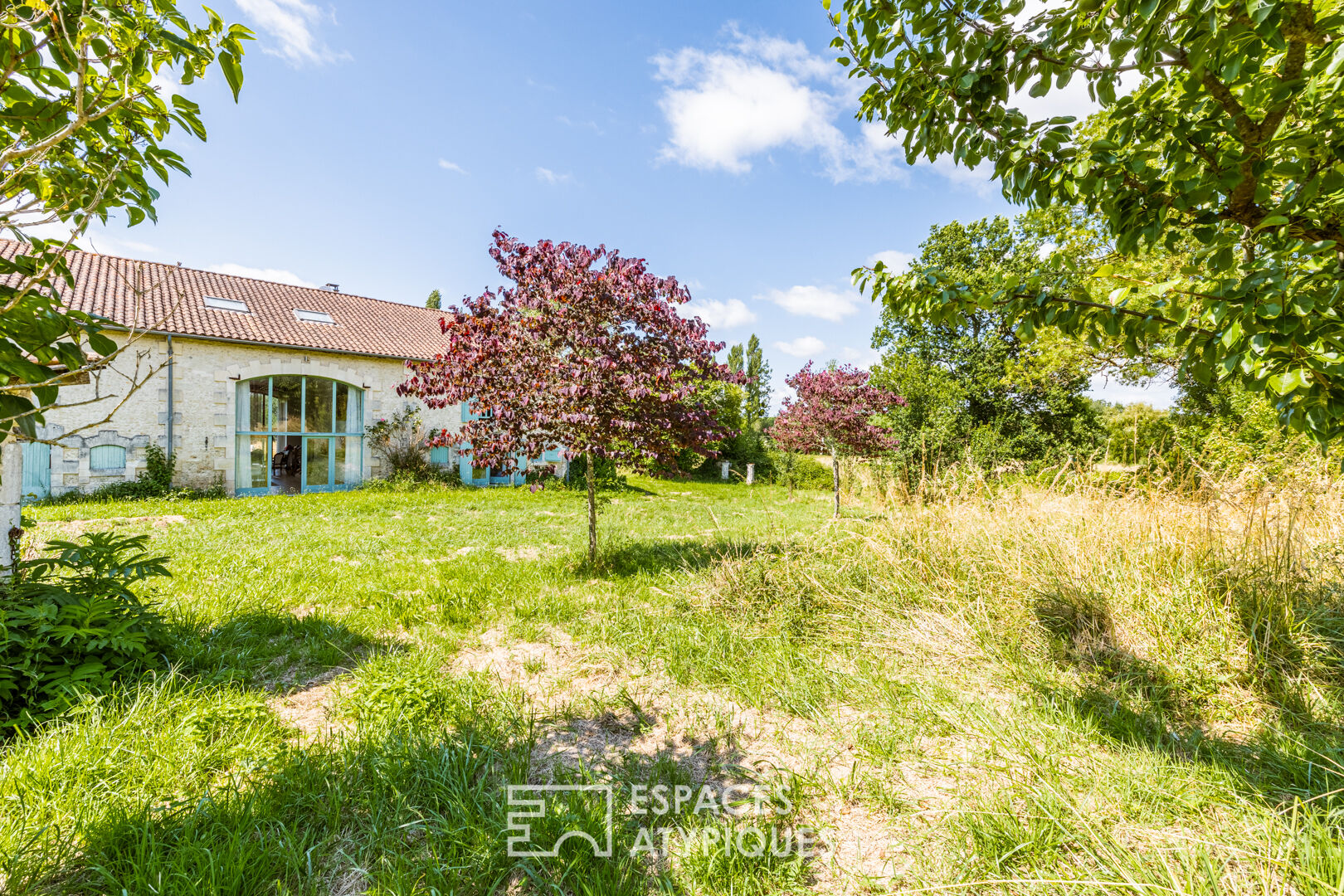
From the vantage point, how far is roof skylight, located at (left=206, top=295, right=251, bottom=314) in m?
13.4

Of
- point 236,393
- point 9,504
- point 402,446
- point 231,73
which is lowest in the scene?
point 9,504

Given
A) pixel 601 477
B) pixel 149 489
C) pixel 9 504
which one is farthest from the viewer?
pixel 601 477

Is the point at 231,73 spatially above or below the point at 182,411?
above

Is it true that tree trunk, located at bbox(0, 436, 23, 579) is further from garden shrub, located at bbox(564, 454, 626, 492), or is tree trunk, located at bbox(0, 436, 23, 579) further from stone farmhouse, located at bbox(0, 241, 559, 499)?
garden shrub, located at bbox(564, 454, 626, 492)

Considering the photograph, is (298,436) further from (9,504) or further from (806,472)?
(806,472)

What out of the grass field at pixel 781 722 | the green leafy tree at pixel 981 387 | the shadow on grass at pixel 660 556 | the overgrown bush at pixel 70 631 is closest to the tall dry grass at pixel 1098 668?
the grass field at pixel 781 722

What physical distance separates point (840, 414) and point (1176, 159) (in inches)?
383

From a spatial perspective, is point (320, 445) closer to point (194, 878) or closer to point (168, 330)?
point (168, 330)

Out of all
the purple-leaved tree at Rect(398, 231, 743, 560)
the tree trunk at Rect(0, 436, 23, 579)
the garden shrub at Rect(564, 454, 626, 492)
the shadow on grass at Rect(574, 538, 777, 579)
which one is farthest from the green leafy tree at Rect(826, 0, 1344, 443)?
the garden shrub at Rect(564, 454, 626, 492)

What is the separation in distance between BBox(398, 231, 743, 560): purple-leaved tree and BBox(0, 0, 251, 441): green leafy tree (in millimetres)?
3390

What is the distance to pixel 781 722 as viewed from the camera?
2.88 meters

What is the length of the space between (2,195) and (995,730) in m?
4.74

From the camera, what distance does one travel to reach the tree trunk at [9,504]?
9.46 feet

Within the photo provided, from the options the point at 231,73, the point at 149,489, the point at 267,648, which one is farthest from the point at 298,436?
the point at 231,73
